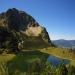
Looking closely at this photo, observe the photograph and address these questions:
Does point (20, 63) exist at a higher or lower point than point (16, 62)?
lower

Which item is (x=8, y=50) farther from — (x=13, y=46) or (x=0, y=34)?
(x=0, y=34)

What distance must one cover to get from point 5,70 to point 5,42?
125670mm

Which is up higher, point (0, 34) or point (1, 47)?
point (0, 34)

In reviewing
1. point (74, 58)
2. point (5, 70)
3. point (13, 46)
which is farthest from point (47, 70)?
point (13, 46)

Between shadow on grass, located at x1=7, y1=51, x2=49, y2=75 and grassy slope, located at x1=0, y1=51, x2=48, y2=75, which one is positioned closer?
grassy slope, located at x1=0, y1=51, x2=48, y2=75

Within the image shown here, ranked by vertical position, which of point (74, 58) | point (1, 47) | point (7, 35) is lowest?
point (74, 58)

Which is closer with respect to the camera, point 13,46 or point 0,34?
point 13,46

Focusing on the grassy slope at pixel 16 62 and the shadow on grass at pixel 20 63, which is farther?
the shadow on grass at pixel 20 63

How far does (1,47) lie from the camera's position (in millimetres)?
151250

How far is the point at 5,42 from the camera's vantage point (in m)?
155

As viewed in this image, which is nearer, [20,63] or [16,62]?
[20,63]

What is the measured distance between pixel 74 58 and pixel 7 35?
201 feet

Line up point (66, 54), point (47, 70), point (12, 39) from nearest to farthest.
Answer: point (47, 70)
point (66, 54)
point (12, 39)

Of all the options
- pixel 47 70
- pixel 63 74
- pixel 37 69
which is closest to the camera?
pixel 47 70
